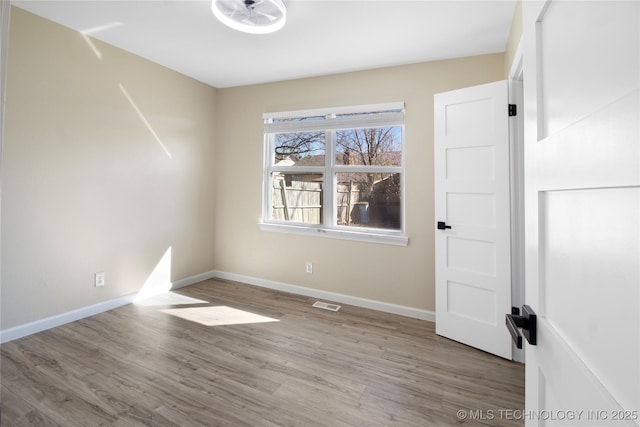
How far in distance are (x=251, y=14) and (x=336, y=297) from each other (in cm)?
286

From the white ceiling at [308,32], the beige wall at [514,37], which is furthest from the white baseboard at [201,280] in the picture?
the white ceiling at [308,32]

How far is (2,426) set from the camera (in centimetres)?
157

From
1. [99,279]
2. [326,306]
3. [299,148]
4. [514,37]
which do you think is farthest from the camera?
[299,148]

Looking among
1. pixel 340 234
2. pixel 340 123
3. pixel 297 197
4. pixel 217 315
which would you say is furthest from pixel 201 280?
pixel 340 123

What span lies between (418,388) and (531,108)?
1828 millimetres

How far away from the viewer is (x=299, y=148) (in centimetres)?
384

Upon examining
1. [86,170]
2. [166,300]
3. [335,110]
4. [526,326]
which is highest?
[335,110]

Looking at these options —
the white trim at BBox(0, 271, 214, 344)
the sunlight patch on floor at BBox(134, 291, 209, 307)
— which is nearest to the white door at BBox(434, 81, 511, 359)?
the sunlight patch on floor at BBox(134, 291, 209, 307)

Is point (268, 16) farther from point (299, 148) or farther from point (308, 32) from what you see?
point (299, 148)

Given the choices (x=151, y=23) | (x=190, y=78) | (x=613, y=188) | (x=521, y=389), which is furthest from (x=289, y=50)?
(x=521, y=389)

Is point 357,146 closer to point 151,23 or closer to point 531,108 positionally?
point 151,23

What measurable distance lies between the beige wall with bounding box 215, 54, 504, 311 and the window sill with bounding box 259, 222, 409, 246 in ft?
0.21

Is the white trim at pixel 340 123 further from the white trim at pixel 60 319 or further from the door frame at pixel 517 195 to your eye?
the white trim at pixel 60 319

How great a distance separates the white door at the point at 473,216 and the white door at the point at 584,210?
67.7 inches
